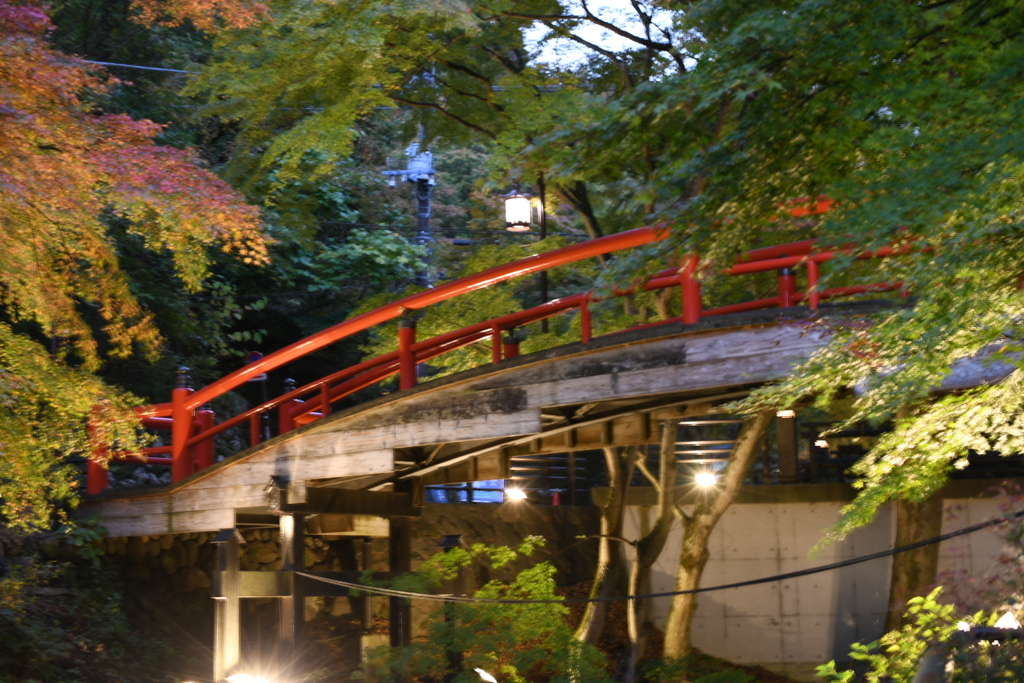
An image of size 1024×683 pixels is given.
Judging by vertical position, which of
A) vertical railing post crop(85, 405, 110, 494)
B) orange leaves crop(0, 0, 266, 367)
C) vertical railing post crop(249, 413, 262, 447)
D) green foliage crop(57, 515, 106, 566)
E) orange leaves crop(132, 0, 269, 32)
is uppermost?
orange leaves crop(132, 0, 269, 32)

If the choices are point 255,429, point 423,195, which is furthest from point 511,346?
point 423,195

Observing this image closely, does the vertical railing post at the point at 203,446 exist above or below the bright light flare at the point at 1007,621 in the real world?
above

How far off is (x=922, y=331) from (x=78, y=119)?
604 centimetres

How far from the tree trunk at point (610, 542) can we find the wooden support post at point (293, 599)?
3.82 m

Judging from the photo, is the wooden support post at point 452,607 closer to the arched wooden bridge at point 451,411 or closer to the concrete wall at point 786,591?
the arched wooden bridge at point 451,411

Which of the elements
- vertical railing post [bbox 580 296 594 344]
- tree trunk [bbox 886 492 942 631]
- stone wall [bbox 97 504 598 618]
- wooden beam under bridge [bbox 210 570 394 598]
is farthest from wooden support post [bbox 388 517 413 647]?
tree trunk [bbox 886 492 942 631]

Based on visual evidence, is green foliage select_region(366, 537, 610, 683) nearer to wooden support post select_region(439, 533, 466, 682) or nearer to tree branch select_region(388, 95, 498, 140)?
wooden support post select_region(439, 533, 466, 682)

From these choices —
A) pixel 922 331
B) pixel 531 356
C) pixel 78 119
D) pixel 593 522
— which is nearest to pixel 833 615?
pixel 593 522

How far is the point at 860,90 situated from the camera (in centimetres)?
478

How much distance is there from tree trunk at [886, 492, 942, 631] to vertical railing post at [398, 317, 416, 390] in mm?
6144

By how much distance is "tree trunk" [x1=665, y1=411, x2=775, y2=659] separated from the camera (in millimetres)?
9688

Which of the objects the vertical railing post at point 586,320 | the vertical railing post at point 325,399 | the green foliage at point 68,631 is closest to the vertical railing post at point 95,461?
the green foliage at point 68,631

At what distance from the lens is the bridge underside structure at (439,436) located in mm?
6371

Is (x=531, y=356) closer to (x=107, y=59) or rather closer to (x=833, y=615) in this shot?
(x=833, y=615)
